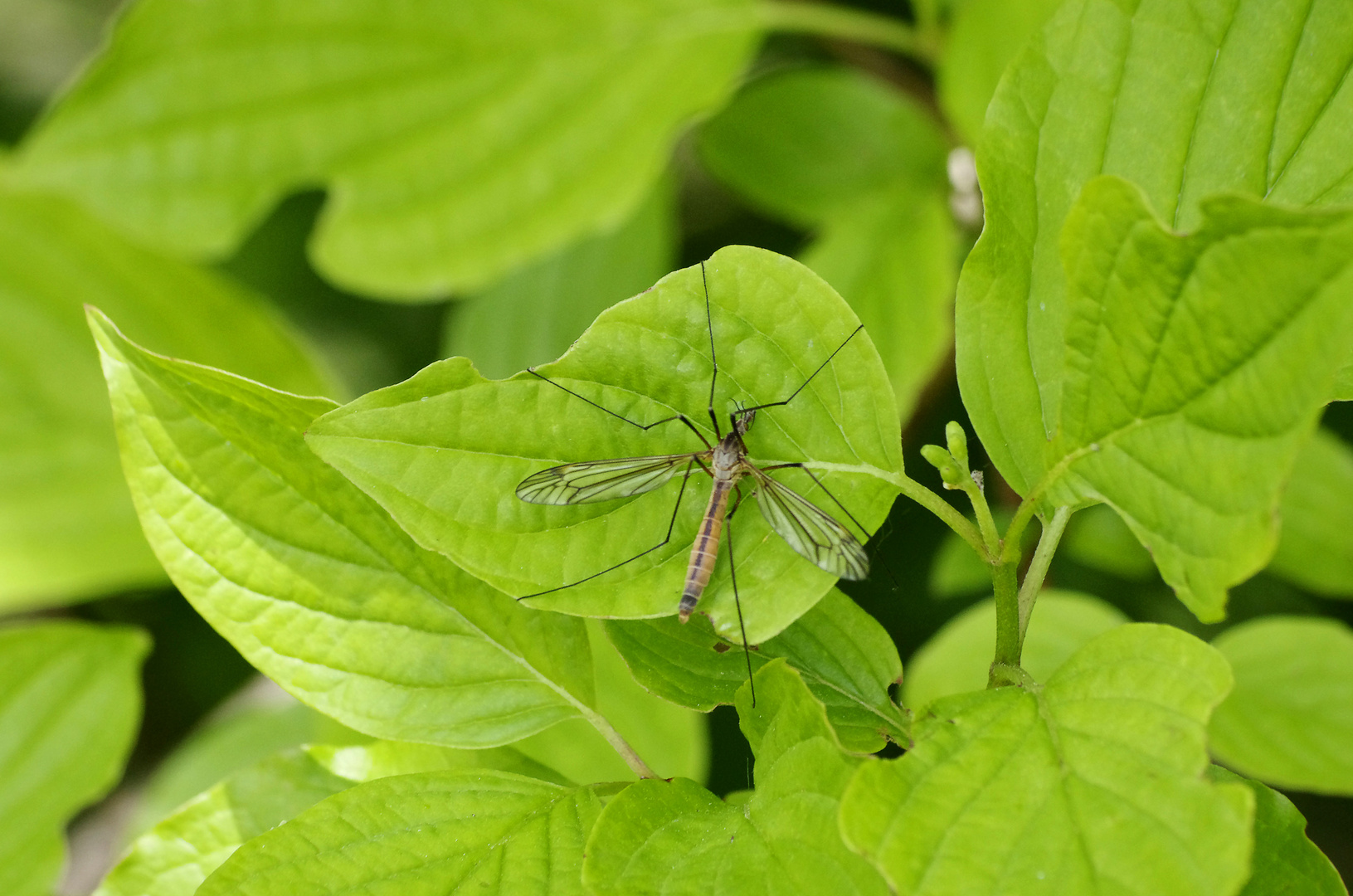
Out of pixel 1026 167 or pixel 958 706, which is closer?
pixel 958 706

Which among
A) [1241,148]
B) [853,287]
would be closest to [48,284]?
[853,287]

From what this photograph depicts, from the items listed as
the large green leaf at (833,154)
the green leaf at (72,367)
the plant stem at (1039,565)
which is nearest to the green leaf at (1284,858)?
the plant stem at (1039,565)

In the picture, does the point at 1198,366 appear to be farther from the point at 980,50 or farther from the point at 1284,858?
the point at 980,50

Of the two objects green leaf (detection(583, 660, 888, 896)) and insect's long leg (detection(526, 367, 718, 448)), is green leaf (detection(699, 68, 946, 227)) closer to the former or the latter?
insect's long leg (detection(526, 367, 718, 448))

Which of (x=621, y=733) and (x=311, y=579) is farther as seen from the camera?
(x=621, y=733)

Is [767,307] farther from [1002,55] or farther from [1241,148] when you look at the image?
[1002,55]

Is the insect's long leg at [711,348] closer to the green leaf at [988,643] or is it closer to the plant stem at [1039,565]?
the plant stem at [1039,565]

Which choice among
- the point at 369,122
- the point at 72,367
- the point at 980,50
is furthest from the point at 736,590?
the point at 72,367
